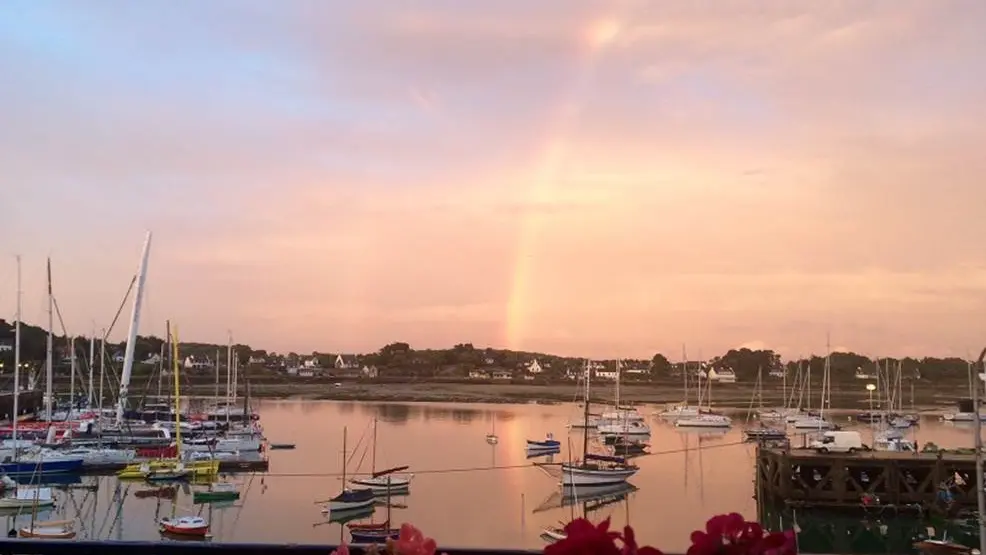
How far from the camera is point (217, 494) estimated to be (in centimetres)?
2948

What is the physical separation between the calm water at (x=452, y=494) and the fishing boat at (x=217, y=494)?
1.91ft

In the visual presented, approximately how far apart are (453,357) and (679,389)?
151 ft

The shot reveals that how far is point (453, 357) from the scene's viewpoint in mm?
156875

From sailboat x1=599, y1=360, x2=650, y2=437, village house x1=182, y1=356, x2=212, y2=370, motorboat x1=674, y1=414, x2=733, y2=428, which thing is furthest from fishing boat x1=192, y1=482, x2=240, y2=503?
village house x1=182, y1=356, x2=212, y2=370

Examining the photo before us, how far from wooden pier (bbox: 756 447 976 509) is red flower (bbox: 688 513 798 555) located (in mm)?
28658

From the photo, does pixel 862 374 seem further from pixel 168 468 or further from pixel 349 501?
pixel 349 501

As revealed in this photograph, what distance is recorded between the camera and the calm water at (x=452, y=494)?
994 inches

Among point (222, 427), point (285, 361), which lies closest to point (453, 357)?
point (285, 361)

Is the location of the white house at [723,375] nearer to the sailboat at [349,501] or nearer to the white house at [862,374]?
the white house at [862,374]

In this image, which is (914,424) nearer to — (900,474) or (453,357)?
Result: (900,474)

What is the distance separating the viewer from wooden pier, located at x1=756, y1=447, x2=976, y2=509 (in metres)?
27.3

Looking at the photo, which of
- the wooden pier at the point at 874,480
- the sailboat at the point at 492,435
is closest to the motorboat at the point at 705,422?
the sailboat at the point at 492,435

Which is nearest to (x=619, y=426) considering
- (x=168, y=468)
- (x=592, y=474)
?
(x=592, y=474)

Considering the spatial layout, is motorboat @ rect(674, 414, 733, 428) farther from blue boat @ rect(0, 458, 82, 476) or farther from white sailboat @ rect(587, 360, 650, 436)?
blue boat @ rect(0, 458, 82, 476)
